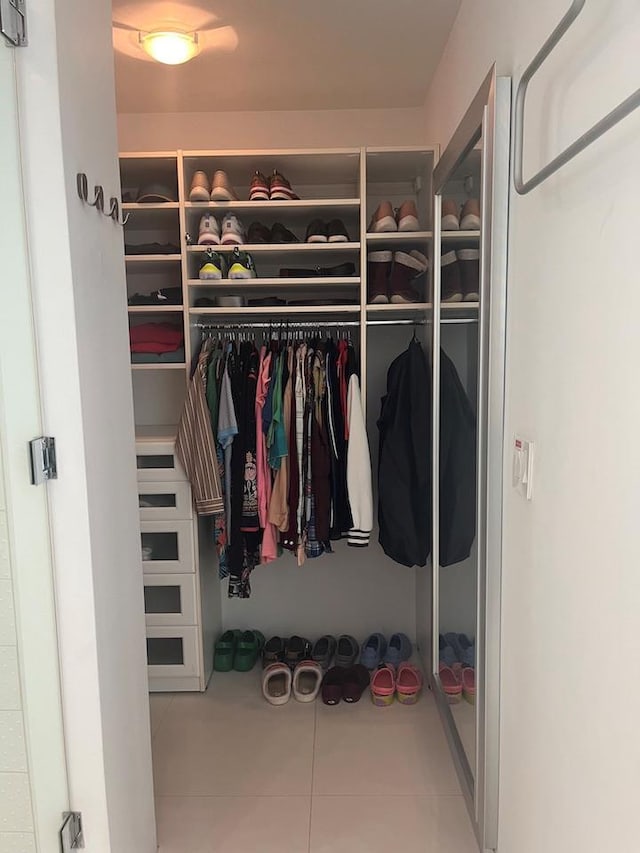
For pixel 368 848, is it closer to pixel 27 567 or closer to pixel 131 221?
pixel 27 567

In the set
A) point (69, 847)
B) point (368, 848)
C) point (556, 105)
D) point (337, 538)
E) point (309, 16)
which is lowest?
point (368, 848)

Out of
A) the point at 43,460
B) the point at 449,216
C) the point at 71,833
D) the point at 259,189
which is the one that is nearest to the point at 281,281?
the point at 259,189

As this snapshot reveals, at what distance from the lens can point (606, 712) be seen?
1.05 m

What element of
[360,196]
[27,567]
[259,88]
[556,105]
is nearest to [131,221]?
[259,88]

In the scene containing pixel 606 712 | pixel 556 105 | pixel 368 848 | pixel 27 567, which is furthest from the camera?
pixel 368 848

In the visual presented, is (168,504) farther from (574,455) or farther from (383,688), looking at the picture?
(574,455)

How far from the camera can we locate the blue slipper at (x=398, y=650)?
2977 millimetres

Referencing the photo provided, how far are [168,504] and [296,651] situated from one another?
0.95 metres

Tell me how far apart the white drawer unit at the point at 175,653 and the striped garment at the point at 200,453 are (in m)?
0.56

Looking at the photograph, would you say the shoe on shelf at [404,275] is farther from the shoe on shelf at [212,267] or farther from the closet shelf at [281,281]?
the shoe on shelf at [212,267]

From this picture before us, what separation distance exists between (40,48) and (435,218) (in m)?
1.58

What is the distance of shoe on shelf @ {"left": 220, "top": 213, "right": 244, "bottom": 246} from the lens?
272 centimetres

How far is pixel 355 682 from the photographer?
280cm

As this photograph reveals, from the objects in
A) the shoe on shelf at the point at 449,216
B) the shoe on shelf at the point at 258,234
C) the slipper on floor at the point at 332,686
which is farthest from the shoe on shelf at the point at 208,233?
the slipper on floor at the point at 332,686
